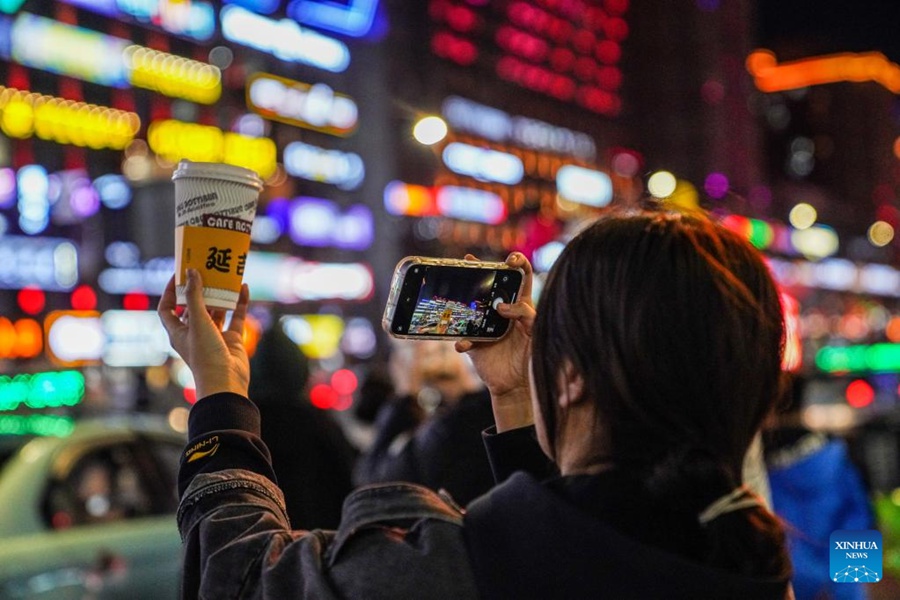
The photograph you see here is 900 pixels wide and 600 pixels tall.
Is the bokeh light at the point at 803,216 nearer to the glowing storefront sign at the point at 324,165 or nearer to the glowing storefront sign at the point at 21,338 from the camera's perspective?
the glowing storefront sign at the point at 324,165

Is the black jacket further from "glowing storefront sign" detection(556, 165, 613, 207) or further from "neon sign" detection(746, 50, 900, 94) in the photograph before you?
"neon sign" detection(746, 50, 900, 94)

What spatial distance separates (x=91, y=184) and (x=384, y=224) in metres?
16.3

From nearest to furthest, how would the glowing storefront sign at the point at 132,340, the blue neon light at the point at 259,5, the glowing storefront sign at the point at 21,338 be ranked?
1. the glowing storefront sign at the point at 21,338
2. the glowing storefront sign at the point at 132,340
3. the blue neon light at the point at 259,5

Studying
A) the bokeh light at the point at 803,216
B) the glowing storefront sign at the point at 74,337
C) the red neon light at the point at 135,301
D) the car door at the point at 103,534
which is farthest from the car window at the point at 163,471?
the bokeh light at the point at 803,216

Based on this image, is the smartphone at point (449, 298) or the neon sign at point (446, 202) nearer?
the smartphone at point (449, 298)

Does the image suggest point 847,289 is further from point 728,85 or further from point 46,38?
point 46,38

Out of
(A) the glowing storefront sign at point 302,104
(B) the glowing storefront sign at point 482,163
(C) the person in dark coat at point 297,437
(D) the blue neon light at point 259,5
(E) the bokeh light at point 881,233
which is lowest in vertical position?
(E) the bokeh light at point 881,233

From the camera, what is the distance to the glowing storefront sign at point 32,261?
22859 mm

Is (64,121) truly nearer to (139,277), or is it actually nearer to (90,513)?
(139,277)

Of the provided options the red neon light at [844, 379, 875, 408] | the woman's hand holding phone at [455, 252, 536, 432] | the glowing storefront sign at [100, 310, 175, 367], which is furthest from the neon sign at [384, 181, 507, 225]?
the woman's hand holding phone at [455, 252, 536, 432]

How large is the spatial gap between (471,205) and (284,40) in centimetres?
1417

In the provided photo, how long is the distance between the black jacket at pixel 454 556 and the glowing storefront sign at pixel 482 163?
45035mm

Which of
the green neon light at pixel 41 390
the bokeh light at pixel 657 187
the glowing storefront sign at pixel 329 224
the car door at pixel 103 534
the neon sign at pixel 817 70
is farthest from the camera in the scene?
the neon sign at pixel 817 70

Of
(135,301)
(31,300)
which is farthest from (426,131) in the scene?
(135,301)
